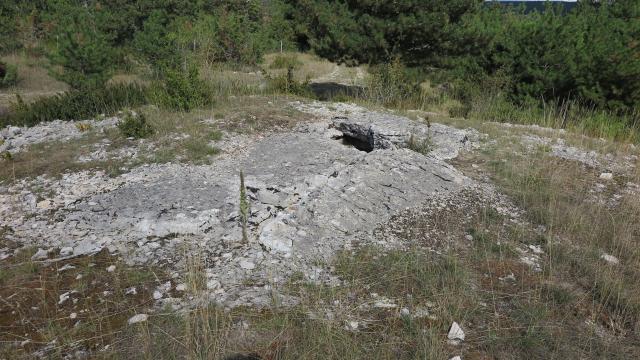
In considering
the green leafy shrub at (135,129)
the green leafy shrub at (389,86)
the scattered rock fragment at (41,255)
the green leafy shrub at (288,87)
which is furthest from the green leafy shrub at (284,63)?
the scattered rock fragment at (41,255)

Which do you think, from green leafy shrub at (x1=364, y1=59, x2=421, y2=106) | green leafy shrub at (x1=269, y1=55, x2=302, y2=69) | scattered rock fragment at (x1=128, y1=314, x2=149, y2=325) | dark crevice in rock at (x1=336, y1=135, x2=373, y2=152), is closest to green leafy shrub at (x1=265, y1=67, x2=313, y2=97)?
green leafy shrub at (x1=364, y1=59, x2=421, y2=106)

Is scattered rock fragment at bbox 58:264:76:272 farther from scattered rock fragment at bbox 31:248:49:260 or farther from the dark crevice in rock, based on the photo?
the dark crevice in rock

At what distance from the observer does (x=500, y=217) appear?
4.29m

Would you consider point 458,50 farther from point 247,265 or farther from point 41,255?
point 41,255

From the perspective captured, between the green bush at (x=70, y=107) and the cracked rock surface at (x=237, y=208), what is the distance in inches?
130

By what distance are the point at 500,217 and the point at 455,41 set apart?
712 centimetres

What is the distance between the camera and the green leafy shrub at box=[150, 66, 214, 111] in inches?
293

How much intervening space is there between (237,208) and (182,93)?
14.1ft

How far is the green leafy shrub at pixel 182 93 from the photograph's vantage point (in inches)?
293

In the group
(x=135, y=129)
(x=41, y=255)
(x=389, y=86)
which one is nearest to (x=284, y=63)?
(x=389, y=86)

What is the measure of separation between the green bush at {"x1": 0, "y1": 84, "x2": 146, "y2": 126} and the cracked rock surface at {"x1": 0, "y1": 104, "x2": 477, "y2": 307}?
3298 mm

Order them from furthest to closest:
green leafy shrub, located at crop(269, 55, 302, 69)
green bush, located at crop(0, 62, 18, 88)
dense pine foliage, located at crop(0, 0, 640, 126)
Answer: green leafy shrub, located at crop(269, 55, 302, 69) < green bush, located at crop(0, 62, 18, 88) < dense pine foliage, located at crop(0, 0, 640, 126)

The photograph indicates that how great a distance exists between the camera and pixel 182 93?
24.7 feet

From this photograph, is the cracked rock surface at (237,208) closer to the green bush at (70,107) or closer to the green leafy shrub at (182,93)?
the green leafy shrub at (182,93)
